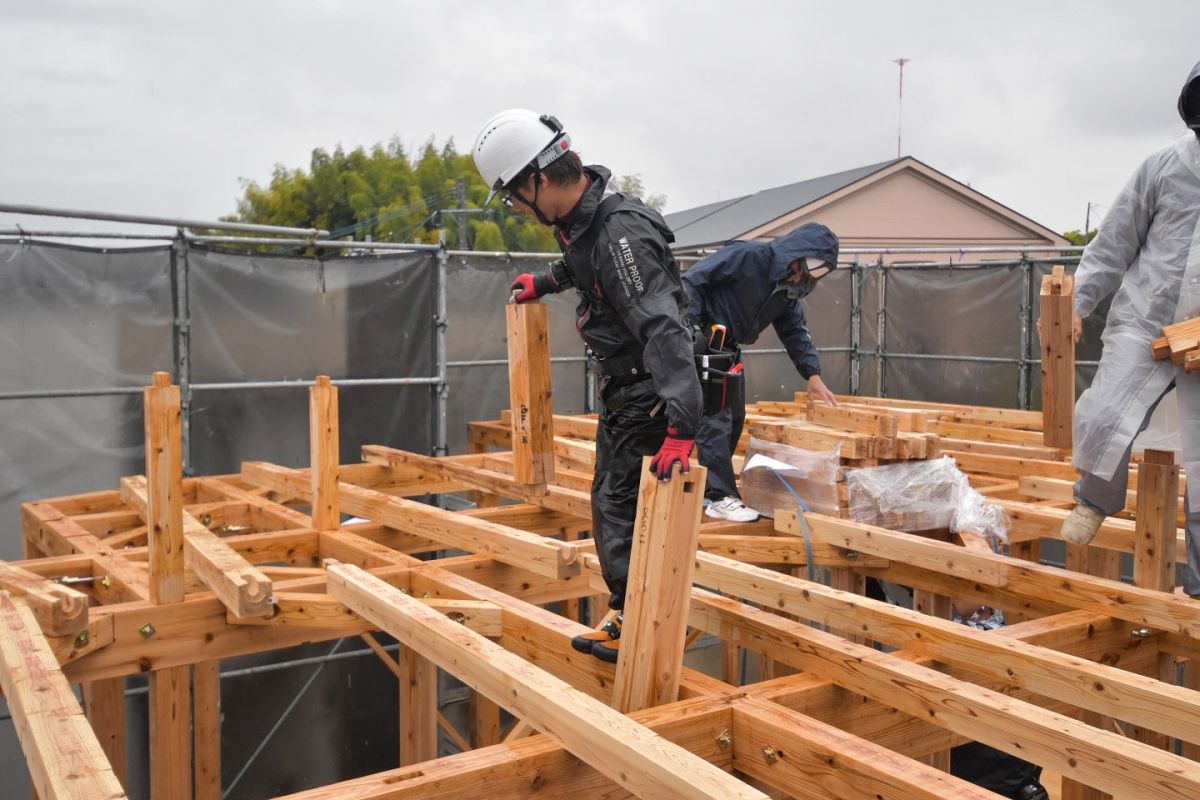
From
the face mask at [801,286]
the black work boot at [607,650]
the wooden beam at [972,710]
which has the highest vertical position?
the face mask at [801,286]

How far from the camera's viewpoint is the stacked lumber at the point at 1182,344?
11.1 ft

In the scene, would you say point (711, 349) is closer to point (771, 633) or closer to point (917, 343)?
point (771, 633)

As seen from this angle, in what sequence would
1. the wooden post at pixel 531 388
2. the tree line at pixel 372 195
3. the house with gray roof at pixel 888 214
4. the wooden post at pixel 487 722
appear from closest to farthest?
the wooden post at pixel 531 388, the wooden post at pixel 487 722, the house with gray roof at pixel 888 214, the tree line at pixel 372 195

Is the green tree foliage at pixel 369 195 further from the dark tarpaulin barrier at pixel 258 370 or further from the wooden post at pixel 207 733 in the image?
the wooden post at pixel 207 733

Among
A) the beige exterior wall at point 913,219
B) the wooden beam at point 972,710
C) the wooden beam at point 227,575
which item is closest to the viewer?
the wooden beam at point 972,710

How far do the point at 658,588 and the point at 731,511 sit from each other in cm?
259

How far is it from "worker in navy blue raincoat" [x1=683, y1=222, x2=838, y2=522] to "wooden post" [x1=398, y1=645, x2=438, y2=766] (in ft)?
5.35

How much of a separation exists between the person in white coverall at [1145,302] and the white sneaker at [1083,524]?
0.46 feet

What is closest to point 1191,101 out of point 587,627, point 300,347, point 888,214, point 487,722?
point 587,627

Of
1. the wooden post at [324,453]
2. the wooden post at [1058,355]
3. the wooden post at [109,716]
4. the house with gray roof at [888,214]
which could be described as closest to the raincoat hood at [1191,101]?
the wooden post at [1058,355]

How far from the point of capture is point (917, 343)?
40.0 feet

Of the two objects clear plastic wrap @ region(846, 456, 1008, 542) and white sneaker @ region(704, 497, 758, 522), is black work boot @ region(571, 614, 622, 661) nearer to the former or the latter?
white sneaker @ region(704, 497, 758, 522)

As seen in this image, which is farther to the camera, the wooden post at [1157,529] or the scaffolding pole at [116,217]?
the scaffolding pole at [116,217]

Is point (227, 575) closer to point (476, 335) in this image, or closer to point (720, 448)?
point (720, 448)
